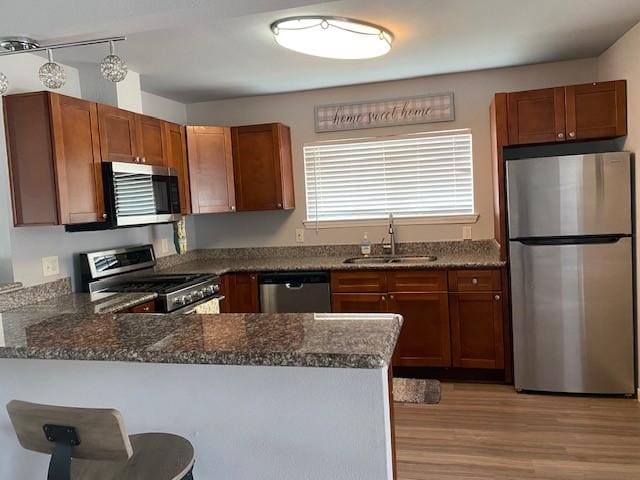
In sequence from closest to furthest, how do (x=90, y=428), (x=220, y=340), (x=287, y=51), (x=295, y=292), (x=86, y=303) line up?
(x=90, y=428) → (x=220, y=340) → (x=86, y=303) → (x=287, y=51) → (x=295, y=292)

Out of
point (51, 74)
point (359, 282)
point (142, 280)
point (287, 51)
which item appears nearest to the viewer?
point (51, 74)

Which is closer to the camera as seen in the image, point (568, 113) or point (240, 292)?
point (568, 113)

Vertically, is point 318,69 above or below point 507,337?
above

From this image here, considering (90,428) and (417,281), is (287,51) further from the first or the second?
(90,428)

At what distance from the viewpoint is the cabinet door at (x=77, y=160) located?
2865mm

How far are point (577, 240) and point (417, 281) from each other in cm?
108

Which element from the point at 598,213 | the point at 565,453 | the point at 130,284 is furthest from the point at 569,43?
the point at 130,284

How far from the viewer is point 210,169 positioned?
4.31m

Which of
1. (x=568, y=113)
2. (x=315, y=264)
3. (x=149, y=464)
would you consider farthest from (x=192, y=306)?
(x=568, y=113)

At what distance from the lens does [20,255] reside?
2.96m

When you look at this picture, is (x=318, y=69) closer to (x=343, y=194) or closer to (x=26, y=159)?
(x=343, y=194)

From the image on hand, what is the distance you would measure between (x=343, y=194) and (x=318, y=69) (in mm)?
1168

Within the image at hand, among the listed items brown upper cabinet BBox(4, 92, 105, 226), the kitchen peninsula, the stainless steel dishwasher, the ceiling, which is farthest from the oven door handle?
the ceiling

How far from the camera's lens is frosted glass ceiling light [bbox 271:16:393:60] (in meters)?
2.86
